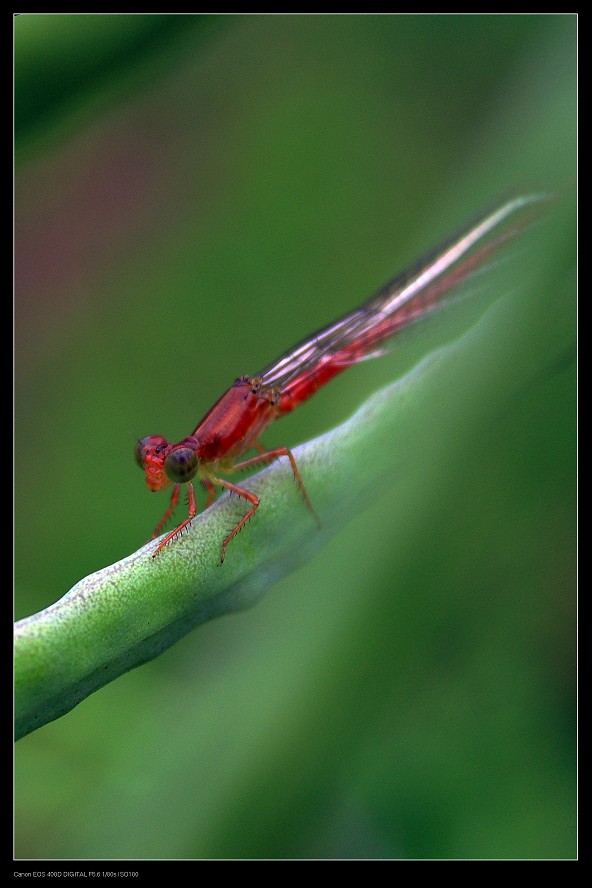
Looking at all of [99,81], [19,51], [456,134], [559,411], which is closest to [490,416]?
[559,411]

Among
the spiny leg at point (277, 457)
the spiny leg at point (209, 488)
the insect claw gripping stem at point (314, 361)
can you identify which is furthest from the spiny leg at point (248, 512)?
the spiny leg at point (209, 488)

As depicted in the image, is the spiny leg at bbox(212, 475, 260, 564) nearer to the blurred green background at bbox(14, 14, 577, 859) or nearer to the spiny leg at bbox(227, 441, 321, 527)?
the spiny leg at bbox(227, 441, 321, 527)

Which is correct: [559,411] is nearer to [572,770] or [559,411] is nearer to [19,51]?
[572,770]

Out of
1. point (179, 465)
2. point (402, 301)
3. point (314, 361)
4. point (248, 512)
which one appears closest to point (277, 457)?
point (179, 465)

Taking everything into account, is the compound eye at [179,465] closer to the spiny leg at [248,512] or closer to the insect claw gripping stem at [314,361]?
the insect claw gripping stem at [314,361]

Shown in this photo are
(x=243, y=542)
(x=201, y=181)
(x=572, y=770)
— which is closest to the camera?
(x=243, y=542)

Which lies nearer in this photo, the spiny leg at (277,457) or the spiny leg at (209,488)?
the spiny leg at (277,457)
